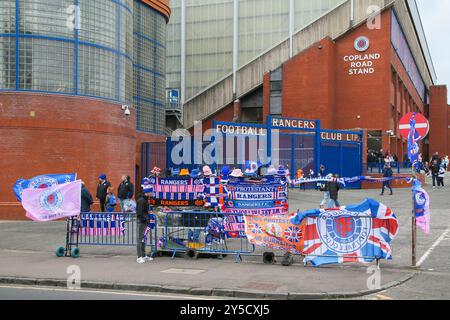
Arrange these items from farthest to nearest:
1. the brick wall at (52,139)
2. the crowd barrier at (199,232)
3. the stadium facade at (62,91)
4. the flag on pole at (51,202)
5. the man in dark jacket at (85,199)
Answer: the stadium facade at (62,91) < the brick wall at (52,139) < the man in dark jacket at (85,199) < the flag on pole at (51,202) < the crowd barrier at (199,232)

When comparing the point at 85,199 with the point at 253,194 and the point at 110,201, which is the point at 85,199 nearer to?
the point at 110,201

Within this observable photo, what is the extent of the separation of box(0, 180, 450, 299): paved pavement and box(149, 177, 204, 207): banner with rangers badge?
1322mm

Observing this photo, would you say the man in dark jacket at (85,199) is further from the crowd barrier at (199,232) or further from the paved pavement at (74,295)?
the paved pavement at (74,295)

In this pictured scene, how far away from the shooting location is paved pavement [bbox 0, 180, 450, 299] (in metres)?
8.92

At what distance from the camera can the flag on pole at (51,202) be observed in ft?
41.8

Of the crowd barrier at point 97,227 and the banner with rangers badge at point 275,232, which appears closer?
the banner with rangers badge at point 275,232

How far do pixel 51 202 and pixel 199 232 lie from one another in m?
3.68

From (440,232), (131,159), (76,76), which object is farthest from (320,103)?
(440,232)

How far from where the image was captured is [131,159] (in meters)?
23.5

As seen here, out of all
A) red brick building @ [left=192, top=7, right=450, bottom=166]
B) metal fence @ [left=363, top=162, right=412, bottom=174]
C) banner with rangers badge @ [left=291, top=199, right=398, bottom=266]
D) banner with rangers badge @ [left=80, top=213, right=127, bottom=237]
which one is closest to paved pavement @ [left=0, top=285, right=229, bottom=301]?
banner with rangers badge @ [left=291, top=199, right=398, bottom=266]

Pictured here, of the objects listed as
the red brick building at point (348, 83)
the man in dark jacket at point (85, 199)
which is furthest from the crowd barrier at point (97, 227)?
the red brick building at point (348, 83)

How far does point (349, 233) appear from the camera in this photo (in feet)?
35.3

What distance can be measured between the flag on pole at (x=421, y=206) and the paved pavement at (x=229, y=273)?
2.88 feet
